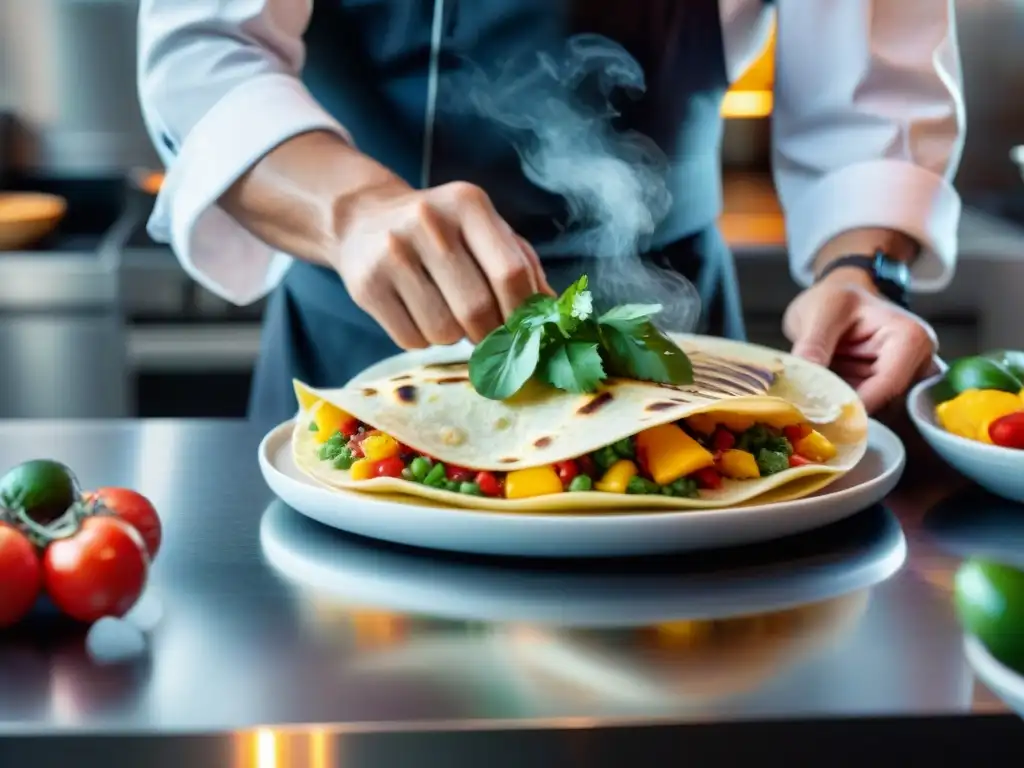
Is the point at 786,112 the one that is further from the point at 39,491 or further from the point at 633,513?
the point at 39,491

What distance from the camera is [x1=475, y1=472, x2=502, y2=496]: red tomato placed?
3.43 feet

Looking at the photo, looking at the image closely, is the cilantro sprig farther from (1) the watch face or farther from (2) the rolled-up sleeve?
(2) the rolled-up sleeve

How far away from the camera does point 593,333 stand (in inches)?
44.1

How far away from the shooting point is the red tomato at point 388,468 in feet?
3.52

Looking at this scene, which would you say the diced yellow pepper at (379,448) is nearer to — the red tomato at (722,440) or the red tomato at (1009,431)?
the red tomato at (722,440)

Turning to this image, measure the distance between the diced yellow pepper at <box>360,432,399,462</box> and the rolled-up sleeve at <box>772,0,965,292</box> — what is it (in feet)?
2.51

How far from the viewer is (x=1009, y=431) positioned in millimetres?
1121

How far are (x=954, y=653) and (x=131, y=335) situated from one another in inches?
80.7

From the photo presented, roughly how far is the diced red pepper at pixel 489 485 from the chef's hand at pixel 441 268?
166 mm

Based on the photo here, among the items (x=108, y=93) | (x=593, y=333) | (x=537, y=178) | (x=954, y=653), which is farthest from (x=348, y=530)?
(x=108, y=93)

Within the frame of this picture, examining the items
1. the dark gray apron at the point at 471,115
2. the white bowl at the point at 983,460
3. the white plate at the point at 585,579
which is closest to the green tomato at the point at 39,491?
the white plate at the point at 585,579

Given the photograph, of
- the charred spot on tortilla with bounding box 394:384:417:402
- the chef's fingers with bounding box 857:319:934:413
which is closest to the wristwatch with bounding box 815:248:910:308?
the chef's fingers with bounding box 857:319:934:413

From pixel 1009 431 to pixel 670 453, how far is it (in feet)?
0.93

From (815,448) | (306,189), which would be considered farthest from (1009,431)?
(306,189)
